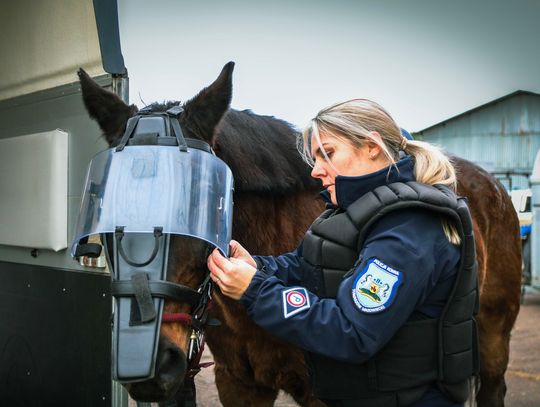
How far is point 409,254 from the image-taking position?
1514 millimetres

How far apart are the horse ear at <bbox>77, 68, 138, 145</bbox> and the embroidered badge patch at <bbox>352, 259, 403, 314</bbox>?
119cm

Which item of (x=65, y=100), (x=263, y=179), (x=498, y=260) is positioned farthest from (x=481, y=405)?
(x=65, y=100)

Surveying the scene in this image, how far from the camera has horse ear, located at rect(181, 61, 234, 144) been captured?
2078mm

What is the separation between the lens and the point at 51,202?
10.00ft

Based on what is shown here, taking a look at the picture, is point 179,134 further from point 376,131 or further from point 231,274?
point 376,131

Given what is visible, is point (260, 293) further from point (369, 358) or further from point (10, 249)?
point (10, 249)

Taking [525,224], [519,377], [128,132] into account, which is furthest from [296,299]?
[525,224]

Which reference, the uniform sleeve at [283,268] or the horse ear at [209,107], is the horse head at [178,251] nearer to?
the horse ear at [209,107]

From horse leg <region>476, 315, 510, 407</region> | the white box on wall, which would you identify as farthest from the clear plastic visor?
horse leg <region>476, 315, 510, 407</region>

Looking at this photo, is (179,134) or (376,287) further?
(179,134)

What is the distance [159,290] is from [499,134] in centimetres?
1770

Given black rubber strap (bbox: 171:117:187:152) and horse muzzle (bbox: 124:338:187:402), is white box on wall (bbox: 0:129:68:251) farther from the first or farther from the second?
horse muzzle (bbox: 124:338:187:402)

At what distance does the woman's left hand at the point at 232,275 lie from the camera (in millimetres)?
1668

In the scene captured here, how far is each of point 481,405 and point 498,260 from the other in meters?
1.17
